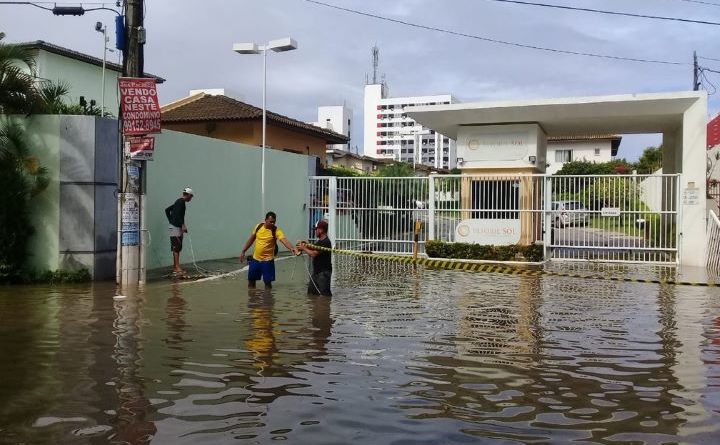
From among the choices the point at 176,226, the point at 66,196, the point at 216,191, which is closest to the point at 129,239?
the point at 66,196

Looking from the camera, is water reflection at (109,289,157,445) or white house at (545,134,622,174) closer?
water reflection at (109,289,157,445)

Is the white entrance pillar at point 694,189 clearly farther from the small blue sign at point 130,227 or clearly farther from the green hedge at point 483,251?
the small blue sign at point 130,227

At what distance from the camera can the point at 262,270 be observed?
40.7ft

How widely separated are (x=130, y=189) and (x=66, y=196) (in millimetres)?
1504

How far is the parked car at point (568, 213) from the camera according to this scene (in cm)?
1912

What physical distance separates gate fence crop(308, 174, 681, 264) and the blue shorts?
825 cm

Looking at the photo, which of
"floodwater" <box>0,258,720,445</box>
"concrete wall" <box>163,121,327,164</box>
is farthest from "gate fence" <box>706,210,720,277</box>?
"concrete wall" <box>163,121,327,164</box>

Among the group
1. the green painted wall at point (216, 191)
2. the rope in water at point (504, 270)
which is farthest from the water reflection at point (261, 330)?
the green painted wall at point (216, 191)

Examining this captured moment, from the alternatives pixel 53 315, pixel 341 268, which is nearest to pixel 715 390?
pixel 53 315

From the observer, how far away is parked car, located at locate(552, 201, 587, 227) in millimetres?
19125

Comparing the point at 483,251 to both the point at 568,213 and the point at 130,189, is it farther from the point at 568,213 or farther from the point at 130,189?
the point at 130,189

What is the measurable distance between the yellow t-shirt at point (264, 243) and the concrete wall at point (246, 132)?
14561mm

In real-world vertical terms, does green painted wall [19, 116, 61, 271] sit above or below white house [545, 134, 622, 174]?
below

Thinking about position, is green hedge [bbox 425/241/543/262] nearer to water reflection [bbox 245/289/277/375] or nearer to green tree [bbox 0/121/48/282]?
water reflection [bbox 245/289/277/375]
